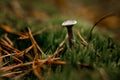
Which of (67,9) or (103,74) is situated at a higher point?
(67,9)

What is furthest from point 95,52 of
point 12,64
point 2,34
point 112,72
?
point 2,34

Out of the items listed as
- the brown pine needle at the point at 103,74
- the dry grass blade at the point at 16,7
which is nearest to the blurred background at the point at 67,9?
the dry grass blade at the point at 16,7

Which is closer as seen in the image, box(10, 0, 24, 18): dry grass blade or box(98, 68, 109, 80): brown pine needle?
box(98, 68, 109, 80): brown pine needle

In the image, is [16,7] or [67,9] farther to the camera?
[67,9]

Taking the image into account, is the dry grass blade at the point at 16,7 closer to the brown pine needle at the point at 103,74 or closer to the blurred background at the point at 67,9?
the blurred background at the point at 67,9

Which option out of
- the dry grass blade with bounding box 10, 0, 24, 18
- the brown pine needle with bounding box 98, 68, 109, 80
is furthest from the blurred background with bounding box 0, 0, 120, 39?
the brown pine needle with bounding box 98, 68, 109, 80

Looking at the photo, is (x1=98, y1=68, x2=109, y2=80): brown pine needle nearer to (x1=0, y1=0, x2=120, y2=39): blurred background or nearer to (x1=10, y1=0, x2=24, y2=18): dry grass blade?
(x1=0, y1=0, x2=120, y2=39): blurred background

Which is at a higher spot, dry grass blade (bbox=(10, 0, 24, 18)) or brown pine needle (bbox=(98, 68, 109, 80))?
dry grass blade (bbox=(10, 0, 24, 18))

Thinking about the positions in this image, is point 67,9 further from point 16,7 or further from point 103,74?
point 103,74

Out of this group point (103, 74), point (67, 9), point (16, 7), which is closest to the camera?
point (103, 74)

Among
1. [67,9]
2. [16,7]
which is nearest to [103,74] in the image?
[16,7]
